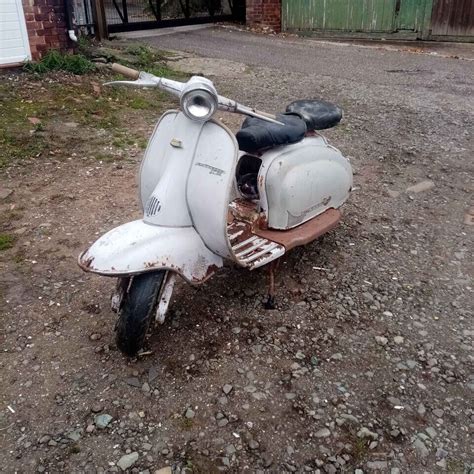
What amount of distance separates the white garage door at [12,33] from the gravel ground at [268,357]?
324 cm

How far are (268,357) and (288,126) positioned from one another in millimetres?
1180

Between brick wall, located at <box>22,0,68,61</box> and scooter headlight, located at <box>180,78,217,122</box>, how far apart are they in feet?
17.9

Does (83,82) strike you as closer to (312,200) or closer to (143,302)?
→ (312,200)

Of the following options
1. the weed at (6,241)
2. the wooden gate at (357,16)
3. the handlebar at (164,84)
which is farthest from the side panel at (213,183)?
the wooden gate at (357,16)

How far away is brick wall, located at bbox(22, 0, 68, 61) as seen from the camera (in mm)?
6578

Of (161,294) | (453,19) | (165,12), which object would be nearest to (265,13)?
(165,12)

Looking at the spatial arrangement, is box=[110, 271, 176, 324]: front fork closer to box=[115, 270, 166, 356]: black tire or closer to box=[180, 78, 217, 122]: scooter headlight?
box=[115, 270, 166, 356]: black tire

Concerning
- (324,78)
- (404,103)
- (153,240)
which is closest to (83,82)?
(324,78)

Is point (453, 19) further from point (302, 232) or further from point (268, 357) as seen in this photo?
point (268, 357)

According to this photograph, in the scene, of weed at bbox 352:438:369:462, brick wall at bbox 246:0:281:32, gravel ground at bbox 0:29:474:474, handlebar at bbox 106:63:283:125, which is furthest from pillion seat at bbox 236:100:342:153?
brick wall at bbox 246:0:281:32

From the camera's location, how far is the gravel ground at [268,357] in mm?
1936

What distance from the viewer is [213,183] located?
2.26 metres

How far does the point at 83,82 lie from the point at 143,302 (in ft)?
16.6

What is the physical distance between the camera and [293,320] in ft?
8.55
